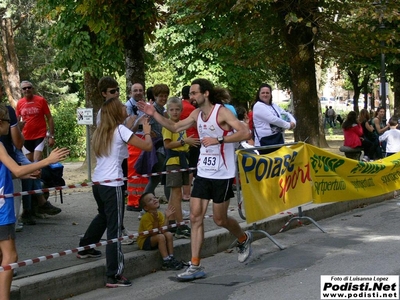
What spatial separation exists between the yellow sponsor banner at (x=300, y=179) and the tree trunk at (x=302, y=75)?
430 centimetres

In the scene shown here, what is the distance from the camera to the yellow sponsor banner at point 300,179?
9266 mm

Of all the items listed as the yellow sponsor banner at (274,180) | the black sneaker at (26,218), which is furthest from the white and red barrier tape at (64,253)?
the black sneaker at (26,218)

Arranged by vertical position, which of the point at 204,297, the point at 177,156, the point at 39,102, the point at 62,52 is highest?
the point at 62,52

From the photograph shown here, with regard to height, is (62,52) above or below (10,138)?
above

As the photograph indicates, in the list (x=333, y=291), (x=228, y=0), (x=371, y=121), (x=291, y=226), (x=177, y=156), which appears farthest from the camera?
(x=371, y=121)

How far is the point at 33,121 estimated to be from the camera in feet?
37.4

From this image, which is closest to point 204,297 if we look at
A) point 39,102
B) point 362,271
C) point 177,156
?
point 362,271

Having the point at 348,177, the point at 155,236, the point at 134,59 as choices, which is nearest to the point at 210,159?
the point at 155,236

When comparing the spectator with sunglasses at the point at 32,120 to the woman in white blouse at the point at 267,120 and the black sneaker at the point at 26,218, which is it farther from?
the woman in white blouse at the point at 267,120

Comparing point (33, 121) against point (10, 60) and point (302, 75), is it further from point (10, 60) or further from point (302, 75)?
point (10, 60)

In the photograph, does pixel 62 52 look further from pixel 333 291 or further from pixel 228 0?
pixel 333 291

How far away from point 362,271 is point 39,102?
6108mm

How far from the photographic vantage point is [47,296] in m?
7.02

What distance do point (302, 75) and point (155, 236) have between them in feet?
35.2
